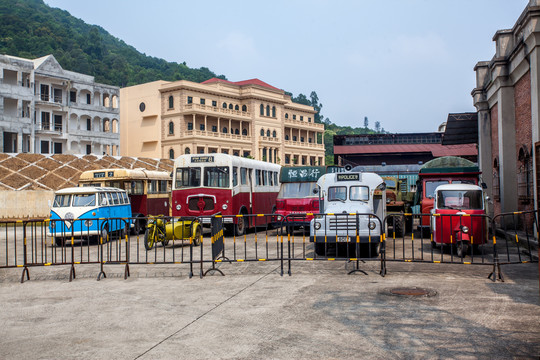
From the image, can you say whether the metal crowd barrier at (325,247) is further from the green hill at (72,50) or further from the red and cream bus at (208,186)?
the green hill at (72,50)

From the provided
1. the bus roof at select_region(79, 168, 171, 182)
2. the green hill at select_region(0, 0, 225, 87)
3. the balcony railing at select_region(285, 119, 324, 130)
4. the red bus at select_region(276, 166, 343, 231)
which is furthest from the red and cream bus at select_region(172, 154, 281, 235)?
the green hill at select_region(0, 0, 225, 87)

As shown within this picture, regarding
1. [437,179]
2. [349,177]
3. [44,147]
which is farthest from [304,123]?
[349,177]

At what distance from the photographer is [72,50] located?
90.1 m

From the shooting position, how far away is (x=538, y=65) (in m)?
14.5

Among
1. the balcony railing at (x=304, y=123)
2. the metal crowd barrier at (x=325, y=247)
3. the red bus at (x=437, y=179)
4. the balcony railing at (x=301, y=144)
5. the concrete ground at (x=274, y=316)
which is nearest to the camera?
the concrete ground at (x=274, y=316)

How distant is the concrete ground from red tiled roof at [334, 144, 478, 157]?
36508 millimetres

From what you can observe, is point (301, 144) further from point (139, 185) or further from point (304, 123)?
point (139, 185)

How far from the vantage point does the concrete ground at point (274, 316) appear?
19.4 ft

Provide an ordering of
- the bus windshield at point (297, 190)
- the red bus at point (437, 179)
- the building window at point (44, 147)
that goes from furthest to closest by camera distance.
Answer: the building window at point (44, 147), the bus windshield at point (297, 190), the red bus at point (437, 179)

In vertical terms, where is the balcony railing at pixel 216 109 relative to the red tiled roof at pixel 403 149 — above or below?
above

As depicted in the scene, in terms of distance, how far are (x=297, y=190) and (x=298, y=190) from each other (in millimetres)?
43

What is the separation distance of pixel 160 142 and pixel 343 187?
2287 inches

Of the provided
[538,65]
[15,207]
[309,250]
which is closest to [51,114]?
[15,207]

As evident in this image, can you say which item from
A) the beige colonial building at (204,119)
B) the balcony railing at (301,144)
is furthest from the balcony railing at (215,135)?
the balcony railing at (301,144)
